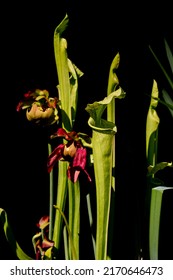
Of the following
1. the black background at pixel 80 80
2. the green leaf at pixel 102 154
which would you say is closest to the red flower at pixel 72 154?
the green leaf at pixel 102 154

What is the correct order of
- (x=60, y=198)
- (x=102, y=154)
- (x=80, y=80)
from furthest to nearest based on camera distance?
1. (x=80, y=80)
2. (x=60, y=198)
3. (x=102, y=154)

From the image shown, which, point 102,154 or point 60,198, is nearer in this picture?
point 102,154

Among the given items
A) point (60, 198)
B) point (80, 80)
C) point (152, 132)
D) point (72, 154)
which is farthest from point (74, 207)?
point (80, 80)

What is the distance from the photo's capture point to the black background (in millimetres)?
1795

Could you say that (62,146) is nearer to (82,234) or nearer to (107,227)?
(107,227)

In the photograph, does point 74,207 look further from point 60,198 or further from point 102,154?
point 102,154

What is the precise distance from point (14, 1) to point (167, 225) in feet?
3.08

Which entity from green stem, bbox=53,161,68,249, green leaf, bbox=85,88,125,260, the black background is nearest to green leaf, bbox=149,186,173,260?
green leaf, bbox=85,88,125,260

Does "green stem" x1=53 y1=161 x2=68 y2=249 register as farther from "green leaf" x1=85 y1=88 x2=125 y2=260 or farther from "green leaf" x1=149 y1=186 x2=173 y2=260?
"green leaf" x1=149 y1=186 x2=173 y2=260

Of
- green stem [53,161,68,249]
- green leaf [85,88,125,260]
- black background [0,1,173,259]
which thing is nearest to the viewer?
green leaf [85,88,125,260]

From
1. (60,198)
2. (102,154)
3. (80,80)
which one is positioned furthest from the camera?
(80,80)

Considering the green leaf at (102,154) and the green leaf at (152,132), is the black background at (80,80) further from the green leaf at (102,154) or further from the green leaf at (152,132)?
the green leaf at (102,154)

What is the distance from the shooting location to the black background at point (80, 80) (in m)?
1.79

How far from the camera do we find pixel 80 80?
183 centimetres
